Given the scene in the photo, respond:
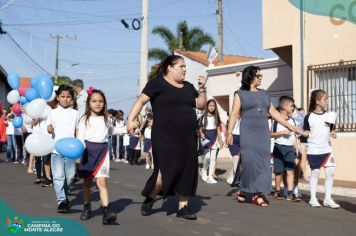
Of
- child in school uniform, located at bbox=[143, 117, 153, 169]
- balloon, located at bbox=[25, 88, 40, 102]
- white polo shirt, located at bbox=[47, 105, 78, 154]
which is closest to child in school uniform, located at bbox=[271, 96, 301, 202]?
white polo shirt, located at bbox=[47, 105, 78, 154]

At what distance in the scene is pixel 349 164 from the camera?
11625 millimetres

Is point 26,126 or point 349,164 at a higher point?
A: point 26,126

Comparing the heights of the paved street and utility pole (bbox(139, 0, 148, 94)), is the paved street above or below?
below

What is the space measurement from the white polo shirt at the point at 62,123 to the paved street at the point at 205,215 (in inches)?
39.8

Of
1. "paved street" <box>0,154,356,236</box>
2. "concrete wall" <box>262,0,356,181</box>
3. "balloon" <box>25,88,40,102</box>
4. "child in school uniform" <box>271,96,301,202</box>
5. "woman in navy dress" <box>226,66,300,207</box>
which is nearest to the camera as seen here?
"paved street" <box>0,154,356,236</box>

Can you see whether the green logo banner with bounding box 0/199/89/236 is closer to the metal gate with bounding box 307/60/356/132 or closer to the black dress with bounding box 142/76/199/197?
the black dress with bounding box 142/76/199/197

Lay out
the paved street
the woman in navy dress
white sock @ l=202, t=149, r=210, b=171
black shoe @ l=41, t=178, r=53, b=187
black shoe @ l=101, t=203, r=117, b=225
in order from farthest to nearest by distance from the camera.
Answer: white sock @ l=202, t=149, r=210, b=171 < black shoe @ l=41, t=178, r=53, b=187 < the woman in navy dress < black shoe @ l=101, t=203, r=117, b=225 < the paved street

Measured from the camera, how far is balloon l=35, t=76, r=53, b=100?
8062mm

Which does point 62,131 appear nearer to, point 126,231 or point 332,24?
point 126,231

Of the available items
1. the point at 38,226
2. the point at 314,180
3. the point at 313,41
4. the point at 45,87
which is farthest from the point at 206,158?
the point at 38,226

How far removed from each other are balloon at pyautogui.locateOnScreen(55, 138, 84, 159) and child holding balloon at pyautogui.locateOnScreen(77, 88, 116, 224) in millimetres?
203

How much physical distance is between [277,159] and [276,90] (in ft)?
26.4

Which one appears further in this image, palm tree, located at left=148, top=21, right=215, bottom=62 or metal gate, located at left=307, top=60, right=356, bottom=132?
palm tree, located at left=148, top=21, right=215, bottom=62

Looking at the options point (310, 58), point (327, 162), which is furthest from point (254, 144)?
point (310, 58)
